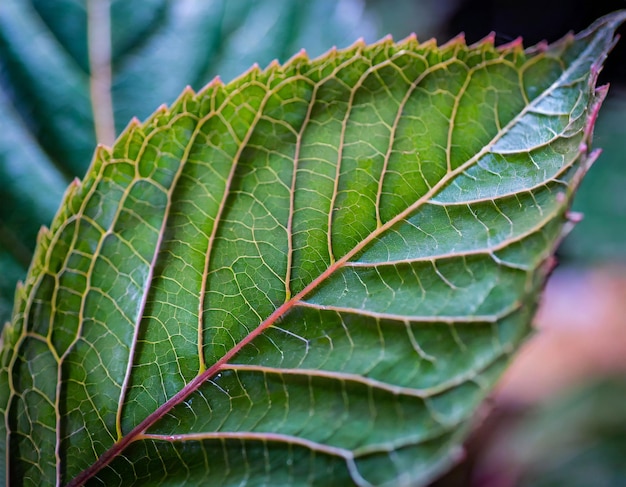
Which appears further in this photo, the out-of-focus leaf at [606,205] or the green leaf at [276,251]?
the out-of-focus leaf at [606,205]

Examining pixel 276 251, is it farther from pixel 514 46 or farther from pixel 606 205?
pixel 606 205

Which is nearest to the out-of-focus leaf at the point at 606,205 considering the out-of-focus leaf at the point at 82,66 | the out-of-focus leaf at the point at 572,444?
the out-of-focus leaf at the point at 572,444

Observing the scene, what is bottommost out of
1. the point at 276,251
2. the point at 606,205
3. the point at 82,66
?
the point at 276,251

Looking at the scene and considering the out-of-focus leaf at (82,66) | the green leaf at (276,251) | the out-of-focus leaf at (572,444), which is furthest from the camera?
the out-of-focus leaf at (572,444)

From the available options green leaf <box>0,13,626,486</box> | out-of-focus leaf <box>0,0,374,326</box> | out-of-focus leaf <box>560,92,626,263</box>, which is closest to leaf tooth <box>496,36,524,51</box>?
green leaf <box>0,13,626,486</box>

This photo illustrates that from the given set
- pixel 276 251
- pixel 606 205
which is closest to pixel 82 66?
pixel 276 251

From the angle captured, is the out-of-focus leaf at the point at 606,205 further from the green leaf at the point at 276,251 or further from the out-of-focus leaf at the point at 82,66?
the green leaf at the point at 276,251
